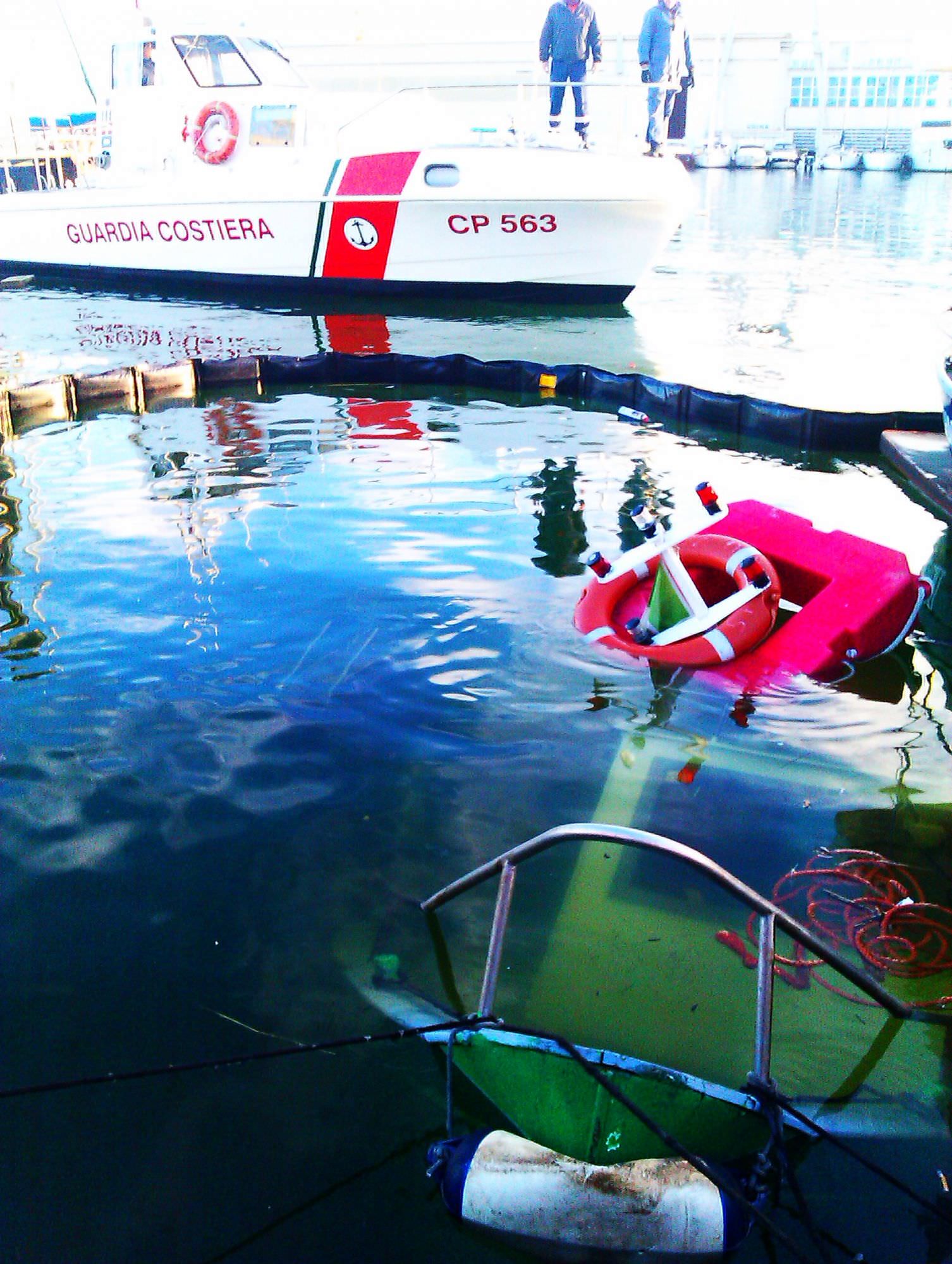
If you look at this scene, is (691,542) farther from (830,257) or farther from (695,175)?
(695,175)

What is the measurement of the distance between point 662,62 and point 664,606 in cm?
1315

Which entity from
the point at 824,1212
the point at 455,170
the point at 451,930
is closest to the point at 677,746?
the point at 451,930

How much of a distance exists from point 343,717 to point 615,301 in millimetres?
11472

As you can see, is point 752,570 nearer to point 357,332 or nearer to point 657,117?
point 357,332

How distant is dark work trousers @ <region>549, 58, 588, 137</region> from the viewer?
14.5m

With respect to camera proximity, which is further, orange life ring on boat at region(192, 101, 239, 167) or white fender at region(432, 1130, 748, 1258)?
orange life ring on boat at region(192, 101, 239, 167)

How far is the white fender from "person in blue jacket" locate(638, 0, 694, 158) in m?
14.2

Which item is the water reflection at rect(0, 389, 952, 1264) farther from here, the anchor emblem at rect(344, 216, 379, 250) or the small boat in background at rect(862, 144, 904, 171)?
the small boat in background at rect(862, 144, 904, 171)

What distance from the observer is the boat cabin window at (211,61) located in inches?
589

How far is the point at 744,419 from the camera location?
897cm

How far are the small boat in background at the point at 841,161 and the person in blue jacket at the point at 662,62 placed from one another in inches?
1450

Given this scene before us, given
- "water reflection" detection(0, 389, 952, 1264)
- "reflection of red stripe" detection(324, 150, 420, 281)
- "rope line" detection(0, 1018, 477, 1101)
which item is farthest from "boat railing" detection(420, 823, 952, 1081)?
"reflection of red stripe" detection(324, 150, 420, 281)

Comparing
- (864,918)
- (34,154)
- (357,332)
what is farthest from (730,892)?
(34,154)

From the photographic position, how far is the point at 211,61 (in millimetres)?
15062
